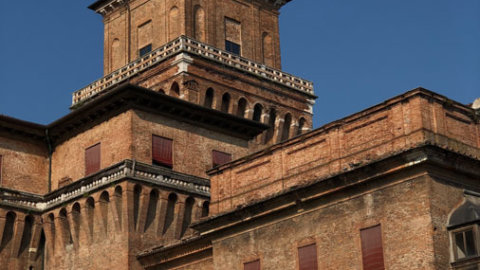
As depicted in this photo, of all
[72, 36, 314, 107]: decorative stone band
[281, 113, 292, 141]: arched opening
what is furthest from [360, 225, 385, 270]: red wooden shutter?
[281, 113, 292, 141]: arched opening

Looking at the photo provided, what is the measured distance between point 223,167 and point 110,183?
7.37 meters

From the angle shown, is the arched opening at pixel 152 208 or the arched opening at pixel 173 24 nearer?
the arched opening at pixel 152 208

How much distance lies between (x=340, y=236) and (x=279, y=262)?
2.96 m

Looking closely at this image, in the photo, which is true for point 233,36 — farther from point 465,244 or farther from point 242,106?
point 465,244

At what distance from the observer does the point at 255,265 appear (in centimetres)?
3397

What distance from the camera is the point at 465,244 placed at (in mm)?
28969

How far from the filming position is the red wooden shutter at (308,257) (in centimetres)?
3203

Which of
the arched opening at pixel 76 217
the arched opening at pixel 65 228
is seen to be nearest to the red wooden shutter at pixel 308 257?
the arched opening at pixel 76 217

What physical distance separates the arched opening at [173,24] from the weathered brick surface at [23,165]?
35.6 ft

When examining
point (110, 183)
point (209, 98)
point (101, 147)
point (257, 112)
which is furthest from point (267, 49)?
point (110, 183)

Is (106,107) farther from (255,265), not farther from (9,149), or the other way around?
(255,265)

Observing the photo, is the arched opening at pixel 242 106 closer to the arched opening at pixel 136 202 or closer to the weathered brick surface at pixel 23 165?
the weathered brick surface at pixel 23 165

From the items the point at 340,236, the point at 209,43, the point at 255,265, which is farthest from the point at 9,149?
the point at 340,236

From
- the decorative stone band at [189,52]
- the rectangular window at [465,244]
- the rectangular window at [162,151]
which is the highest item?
the decorative stone band at [189,52]
